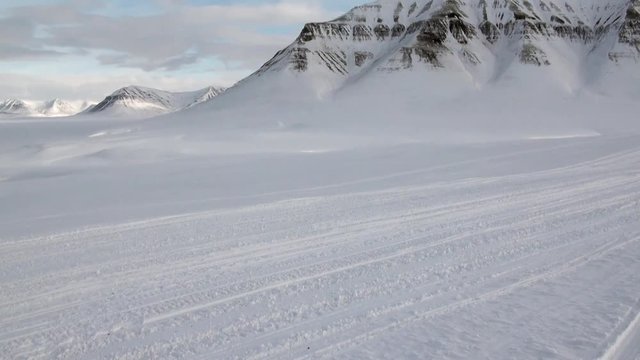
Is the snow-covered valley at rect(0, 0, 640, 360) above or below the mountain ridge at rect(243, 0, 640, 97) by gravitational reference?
below

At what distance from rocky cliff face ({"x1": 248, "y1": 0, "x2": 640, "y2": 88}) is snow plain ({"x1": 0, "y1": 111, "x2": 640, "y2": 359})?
8394cm

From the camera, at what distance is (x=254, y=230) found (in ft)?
37.0

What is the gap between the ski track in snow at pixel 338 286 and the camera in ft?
19.3

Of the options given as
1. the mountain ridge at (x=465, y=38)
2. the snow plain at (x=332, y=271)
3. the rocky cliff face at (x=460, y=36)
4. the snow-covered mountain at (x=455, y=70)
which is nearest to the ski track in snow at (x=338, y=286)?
the snow plain at (x=332, y=271)

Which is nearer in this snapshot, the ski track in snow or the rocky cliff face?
the ski track in snow

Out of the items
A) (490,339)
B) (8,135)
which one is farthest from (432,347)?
(8,135)

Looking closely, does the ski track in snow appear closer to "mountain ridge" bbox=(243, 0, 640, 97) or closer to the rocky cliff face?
"mountain ridge" bbox=(243, 0, 640, 97)

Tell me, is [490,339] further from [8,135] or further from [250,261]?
[8,135]

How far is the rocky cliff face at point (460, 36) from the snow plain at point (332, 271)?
275 feet

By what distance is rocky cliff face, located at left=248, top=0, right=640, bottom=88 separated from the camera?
3876 inches

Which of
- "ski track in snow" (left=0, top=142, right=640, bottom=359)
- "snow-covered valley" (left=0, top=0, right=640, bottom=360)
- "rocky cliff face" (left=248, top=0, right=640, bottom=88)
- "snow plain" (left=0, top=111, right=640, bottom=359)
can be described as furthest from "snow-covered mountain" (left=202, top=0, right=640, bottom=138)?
"ski track in snow" (left=0, top=142, right=640, bottom=359)

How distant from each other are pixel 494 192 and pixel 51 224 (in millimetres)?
11485

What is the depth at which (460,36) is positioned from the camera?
342ft

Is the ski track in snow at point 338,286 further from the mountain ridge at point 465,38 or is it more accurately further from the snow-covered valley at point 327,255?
the mountain ridge at point 465,38
